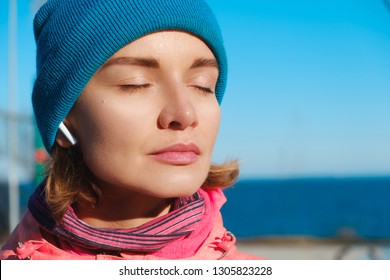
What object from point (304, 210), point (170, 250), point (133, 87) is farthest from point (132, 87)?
point (304, 210)

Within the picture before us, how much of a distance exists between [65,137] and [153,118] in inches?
14.4

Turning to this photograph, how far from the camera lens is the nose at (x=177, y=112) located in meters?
1.50

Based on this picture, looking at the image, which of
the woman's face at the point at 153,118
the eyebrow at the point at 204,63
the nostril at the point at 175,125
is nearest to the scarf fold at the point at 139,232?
the woman's face at the point at 153,118

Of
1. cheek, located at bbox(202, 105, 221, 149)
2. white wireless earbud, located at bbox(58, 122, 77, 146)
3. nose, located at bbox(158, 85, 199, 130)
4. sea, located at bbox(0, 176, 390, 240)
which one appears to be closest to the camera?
nose, located at bbox(158, 85, 199, 130)

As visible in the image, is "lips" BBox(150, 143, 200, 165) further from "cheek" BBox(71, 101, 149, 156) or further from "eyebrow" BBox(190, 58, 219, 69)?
"eyebrow" BBox(190, 58, 219, 69)

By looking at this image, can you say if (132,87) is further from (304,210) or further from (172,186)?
(304,210)

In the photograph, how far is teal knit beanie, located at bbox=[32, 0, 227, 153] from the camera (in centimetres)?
160

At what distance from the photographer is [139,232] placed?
63.7 inches

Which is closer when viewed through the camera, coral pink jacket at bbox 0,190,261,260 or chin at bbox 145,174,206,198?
chin at bbox 145,174,206,198

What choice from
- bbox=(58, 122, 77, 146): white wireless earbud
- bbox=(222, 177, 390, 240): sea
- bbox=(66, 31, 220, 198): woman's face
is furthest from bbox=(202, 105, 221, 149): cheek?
bbox=(222, 177, 390, 240): sea

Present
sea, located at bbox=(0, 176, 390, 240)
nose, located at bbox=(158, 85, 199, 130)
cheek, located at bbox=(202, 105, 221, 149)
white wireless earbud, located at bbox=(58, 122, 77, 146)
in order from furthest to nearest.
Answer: sea, located at bbox=(0, 176, 390, 240), white wireless earbud, located at bbox=(58, 122, 77, 146), cheek, located at bbox=(202, 105, 221, 149), nose, located at bbox=(158, 85, 199, 130)

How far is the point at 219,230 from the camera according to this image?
5.72 feet
